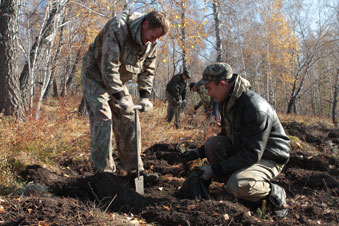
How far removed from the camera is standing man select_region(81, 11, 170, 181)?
289 cm

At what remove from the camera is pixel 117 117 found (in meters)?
3.38

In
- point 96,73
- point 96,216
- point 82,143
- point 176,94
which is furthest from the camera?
point 176,94

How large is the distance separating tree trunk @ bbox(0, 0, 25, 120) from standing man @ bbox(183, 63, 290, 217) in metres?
4.75

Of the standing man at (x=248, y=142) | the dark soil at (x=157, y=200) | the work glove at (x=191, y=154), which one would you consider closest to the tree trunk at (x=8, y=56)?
the dark soil at (x=157, y=200)

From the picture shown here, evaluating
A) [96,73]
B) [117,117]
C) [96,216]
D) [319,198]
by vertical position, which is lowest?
[319,198]

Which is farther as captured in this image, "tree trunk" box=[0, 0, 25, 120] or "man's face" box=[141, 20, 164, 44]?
"tree trunk" box=[0, 0, 25, 120]

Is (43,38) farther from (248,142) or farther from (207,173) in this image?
(248,142)

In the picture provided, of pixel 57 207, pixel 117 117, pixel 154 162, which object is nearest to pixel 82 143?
pixel 154 162

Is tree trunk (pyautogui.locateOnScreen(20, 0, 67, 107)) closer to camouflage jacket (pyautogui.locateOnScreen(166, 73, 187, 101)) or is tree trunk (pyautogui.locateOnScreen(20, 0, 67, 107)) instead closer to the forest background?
the forest background

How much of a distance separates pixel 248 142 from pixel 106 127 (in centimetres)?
164

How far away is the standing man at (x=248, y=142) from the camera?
2422 mm

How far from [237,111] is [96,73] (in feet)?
5.82

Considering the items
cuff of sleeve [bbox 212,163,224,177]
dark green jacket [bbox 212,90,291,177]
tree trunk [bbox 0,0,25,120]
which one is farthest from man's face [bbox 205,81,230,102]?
tree trunk [bbox 0,0,25,120]

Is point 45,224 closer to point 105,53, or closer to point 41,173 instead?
point 41,173
